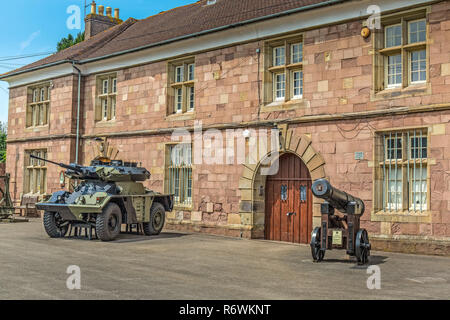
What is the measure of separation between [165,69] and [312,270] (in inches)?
407

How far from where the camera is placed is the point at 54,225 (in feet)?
46.2

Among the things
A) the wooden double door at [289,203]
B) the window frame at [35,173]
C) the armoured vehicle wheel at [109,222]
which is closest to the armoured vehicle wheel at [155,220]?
the armoured vehicle wheel at [109,222]

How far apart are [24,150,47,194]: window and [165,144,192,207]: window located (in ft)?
24.0

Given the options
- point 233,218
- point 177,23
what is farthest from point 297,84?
point 177,23

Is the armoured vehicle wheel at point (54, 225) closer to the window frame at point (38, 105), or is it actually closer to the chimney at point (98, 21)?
the window frame at point (38, 105)

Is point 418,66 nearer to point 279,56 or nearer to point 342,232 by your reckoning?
point 279,56

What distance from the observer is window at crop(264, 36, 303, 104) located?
14625 mm

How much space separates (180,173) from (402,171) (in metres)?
7.43

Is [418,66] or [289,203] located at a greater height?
[418,66]

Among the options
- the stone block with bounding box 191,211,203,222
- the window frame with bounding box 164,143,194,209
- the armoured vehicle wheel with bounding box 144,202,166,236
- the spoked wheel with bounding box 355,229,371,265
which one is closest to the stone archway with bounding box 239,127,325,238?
the stone block with bounding box 191,211,203,222

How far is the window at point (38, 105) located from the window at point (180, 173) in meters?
7.66

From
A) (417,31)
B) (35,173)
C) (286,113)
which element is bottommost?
(35,173)

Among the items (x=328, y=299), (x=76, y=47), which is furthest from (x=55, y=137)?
(x=328, y=299)

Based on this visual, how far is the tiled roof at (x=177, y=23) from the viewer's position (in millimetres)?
15779
